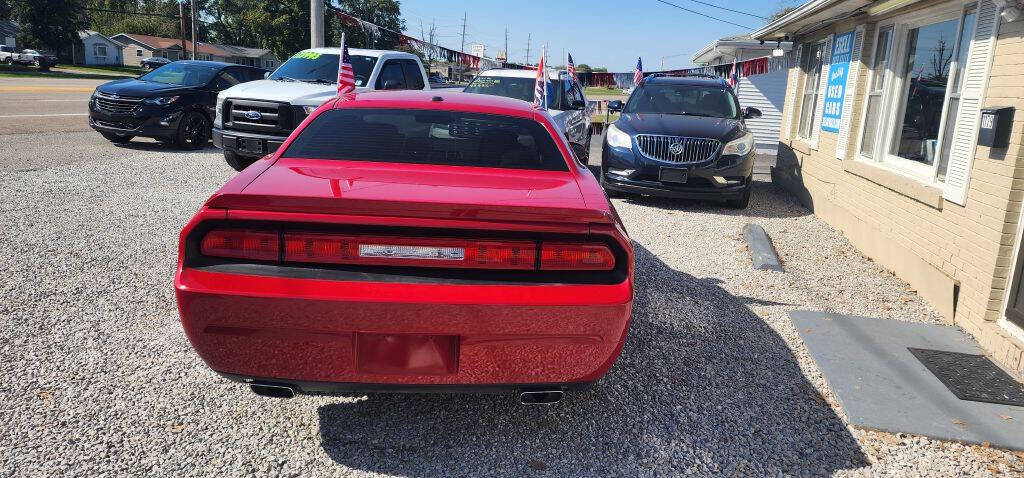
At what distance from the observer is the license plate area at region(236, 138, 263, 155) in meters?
10.3

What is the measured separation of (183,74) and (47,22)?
196 feet

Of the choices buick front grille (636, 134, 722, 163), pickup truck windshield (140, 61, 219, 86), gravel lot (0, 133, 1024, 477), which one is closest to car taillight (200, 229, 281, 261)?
gravel lot (0, 133, 1024, 477)

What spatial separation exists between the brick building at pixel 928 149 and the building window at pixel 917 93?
15 millimetres

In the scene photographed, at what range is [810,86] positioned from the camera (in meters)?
11.1

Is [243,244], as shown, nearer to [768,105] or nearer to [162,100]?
[162,100]

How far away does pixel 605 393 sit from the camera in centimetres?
368

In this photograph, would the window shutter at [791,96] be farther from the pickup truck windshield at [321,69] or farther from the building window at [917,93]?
the pickup truck windshield at [321,69]

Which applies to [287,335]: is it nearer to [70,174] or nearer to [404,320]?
[404,320]

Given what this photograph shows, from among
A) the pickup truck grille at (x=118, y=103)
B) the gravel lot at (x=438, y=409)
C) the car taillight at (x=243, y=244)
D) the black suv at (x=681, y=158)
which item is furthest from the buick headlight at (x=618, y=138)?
the pickup truck grille at (x=118, y=103)

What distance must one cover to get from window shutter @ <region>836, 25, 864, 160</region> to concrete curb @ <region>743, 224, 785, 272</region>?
54.1 inches

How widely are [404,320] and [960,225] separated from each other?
4435 millimetres

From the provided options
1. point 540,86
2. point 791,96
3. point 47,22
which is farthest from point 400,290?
point 47,22

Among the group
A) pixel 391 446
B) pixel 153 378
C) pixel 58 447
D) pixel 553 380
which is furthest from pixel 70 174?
pixel 553 380

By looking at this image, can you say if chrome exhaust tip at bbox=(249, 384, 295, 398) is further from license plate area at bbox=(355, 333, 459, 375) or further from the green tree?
the green tree
